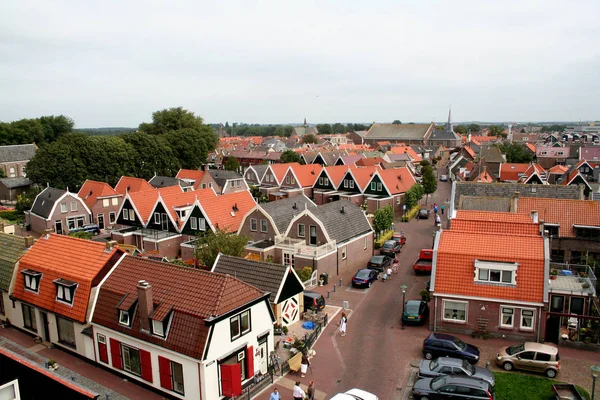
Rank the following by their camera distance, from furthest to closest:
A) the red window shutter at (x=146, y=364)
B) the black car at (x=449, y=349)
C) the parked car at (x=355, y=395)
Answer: the black car at (x=449, y=349) < the red window shutter at (x=146, y=364) < the parked car at (x=355, y=395)

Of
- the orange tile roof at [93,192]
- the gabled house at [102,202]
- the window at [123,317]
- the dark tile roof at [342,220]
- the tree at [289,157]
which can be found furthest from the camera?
the tree at [289,157]

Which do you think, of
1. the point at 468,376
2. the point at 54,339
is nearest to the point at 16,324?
the point at 54,339

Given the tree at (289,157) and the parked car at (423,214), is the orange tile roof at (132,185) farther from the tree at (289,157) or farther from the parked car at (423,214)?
the tree at (289,157)

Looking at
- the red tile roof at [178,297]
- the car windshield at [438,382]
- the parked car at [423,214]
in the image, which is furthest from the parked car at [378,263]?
the parked car at [423,214]

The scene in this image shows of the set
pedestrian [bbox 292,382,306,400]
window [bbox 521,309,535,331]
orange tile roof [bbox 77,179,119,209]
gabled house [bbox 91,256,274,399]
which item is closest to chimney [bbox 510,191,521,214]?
window [bbox 521,309,535,331]

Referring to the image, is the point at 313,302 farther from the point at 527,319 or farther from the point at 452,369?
the point at 527,319

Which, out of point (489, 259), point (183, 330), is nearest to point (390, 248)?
point (489, 259)

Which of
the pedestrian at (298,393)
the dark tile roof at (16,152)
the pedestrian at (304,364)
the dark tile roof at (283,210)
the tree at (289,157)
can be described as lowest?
the pedestrian at (304,364)

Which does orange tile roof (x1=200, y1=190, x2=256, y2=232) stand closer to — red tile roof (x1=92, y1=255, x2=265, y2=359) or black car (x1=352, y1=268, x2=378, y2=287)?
black car (x1=352, y1=268, x2=378, y2=287)
